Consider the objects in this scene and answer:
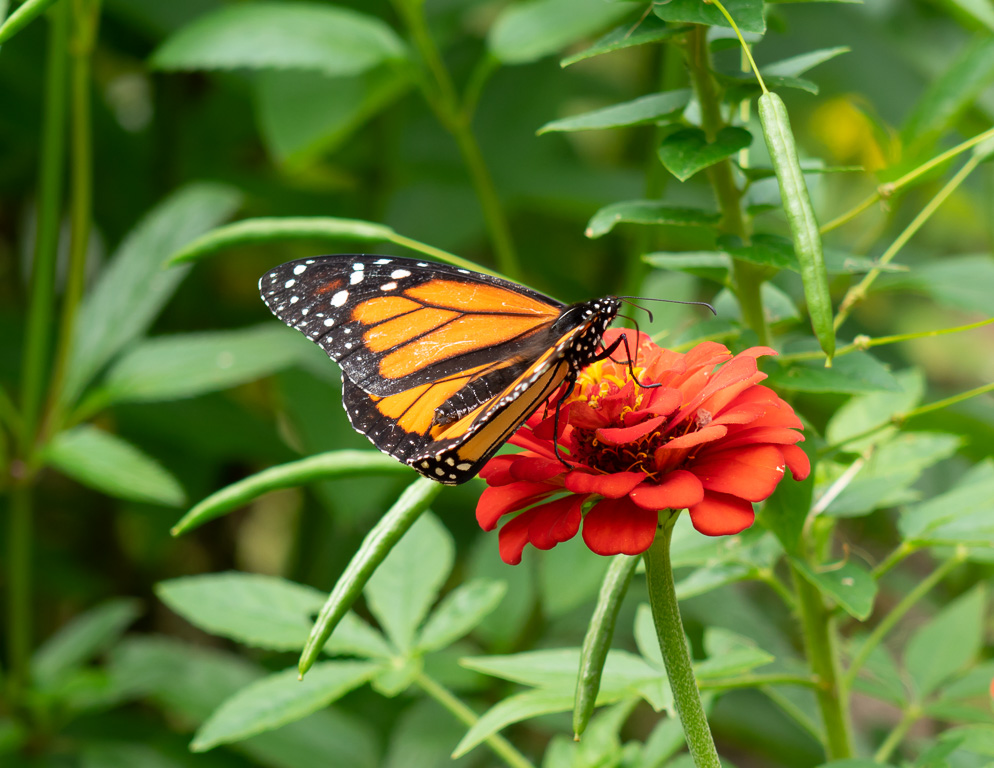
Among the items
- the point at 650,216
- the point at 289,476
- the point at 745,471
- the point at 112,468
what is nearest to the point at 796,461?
the point at 745,471

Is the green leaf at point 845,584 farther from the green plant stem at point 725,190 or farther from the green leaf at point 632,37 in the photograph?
the green leaf at point 632,37

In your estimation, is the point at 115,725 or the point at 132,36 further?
the point at 132,36

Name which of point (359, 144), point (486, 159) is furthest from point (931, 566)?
point (359, 144)

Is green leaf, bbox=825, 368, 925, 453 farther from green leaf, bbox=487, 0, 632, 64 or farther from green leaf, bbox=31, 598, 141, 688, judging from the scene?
green leaf, bbox=31, 598, 141, 688

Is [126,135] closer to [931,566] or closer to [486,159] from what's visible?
[486,159]

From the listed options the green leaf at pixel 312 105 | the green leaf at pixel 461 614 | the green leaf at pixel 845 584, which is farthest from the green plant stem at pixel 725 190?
the green leaf at pixel 312 105

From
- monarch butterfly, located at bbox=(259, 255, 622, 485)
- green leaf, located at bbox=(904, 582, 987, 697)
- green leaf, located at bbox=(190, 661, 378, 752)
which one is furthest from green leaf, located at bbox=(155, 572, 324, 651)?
green leaf, located at bbox=(904, 582, 987, 697)

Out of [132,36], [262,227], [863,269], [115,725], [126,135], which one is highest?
[132,36]
